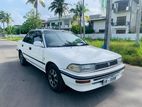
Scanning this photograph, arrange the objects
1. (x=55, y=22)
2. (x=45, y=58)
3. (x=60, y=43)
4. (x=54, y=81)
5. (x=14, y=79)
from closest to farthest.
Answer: (x=54, y=81) < (x=45, y=58) < (x=60, y=43) < (x=14, y=79) < (x=55, y=22)

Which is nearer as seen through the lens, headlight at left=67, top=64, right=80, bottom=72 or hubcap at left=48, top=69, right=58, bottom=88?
headlight at left=67, top=64, right=80, bottom=72

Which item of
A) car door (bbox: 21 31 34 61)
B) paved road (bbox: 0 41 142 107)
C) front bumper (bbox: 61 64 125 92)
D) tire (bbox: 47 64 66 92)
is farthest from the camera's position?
car door (bbox: 21 31 34 61)

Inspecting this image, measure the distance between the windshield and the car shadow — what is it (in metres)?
1.27

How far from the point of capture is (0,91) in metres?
4.60

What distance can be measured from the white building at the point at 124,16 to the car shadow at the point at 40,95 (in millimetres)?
34427

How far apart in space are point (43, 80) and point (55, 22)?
183 ft

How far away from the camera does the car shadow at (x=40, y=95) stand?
389cm

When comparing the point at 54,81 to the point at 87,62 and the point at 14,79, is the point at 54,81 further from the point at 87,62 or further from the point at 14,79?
the point at 14,79

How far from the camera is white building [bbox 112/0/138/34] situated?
37688 mm

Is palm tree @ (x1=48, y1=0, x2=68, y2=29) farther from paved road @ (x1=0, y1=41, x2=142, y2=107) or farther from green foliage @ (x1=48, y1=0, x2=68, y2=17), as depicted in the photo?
paved road @ (x1=0, y1=41, x2=142, y2=107)

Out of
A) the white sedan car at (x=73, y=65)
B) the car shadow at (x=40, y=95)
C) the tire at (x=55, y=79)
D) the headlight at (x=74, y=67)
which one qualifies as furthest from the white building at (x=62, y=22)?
the headlight at (x=74, y=67)

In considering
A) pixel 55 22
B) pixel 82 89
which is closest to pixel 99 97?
pixel 82 89

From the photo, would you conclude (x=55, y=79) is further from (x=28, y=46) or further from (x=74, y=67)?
(x=28, y=46)

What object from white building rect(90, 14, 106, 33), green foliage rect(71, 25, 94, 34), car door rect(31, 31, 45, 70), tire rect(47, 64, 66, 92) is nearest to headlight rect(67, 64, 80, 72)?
tire rect(47, 64, 66, 92)
